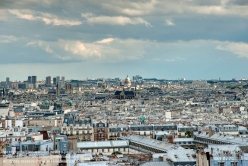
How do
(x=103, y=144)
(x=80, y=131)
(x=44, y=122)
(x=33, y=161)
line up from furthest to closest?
Answer: 1. (x=44, y=122)
2. (x=80, y=131)
3. (x=103, y=144)
4. (x=33, y=161)

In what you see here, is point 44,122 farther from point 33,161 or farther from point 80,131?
point 33,161

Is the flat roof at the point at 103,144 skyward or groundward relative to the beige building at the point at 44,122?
groundward

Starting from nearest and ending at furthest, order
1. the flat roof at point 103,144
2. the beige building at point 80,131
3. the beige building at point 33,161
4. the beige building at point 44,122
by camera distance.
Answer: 1. the beige building at point 33,161
2. the flat roof at point 103,144
3. the beige building at point 80,131
4. the beige building at point 44,122

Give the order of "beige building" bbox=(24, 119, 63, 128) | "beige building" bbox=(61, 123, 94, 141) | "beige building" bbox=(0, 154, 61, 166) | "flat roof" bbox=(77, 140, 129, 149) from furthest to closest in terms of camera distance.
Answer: "beige building" bbox=(24, 119, 63, 128)
"beige building" bbox=(61, 123, 94, 141)
"flat roof" bbox=(77, 140, 129, 149)
"beige building" bbox=(0, 154, 61, 166)

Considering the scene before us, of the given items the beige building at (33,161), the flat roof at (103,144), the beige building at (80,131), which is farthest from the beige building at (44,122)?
the beige building at (33,161)

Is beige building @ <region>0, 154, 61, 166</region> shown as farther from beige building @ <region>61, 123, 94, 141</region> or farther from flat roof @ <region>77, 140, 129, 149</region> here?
beige building @ <region>61, 123, 94, 141</region>

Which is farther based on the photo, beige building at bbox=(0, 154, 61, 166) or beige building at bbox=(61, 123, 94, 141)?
beige building at bbox=(61, 123, 94, 141)

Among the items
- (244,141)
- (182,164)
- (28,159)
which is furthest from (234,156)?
(244,141)

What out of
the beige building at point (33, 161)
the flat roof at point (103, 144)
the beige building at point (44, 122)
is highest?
the beige building at point (33, 161)

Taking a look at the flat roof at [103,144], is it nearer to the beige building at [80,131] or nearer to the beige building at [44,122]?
the beige building at [80,131]

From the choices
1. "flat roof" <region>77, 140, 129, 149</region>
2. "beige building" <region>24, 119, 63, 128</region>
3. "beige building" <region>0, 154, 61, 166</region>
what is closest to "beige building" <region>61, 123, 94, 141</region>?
"beige building" <region>24, 119, 63, 128</region>

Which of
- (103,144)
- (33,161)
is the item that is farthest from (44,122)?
(33,161)

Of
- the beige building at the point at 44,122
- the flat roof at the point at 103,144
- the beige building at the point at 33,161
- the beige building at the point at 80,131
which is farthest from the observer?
the beige building at the point at 44,122

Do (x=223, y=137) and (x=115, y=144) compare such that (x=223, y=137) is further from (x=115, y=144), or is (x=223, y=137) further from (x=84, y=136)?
(x=84, y=136)
